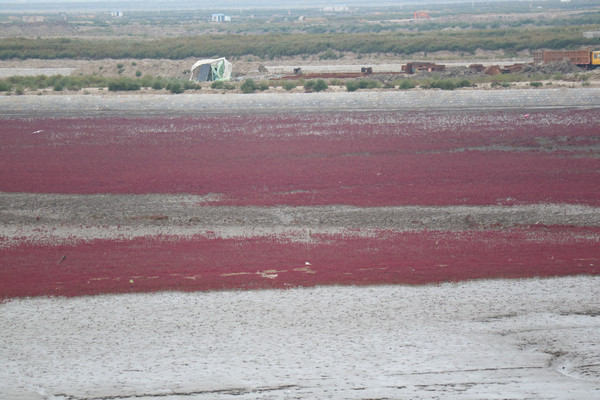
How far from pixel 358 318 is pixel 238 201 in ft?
23.8

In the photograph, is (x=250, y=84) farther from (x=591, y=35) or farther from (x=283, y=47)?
(x=591, y=35)

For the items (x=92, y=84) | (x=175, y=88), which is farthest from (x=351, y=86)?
(x=92, y=84)

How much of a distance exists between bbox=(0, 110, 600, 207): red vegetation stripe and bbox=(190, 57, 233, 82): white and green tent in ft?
47.9

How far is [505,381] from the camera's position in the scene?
9516mm

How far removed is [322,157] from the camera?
2338cm

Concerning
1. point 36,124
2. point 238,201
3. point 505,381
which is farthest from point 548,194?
point 36,124

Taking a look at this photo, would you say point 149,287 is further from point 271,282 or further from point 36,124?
point 36,124

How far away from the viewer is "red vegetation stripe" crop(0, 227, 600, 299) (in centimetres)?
1278

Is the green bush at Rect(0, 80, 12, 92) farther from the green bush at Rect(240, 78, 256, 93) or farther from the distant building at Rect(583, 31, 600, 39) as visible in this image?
the distant building at Rect(583, 31, 600, 39)

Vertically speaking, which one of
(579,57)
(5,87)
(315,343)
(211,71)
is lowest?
(315,343)

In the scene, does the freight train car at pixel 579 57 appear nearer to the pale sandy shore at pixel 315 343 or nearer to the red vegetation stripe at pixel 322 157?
the red vegetation stripe at pixel 322 157

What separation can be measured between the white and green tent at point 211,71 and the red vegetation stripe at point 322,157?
14.6m

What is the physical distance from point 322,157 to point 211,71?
2535 cm

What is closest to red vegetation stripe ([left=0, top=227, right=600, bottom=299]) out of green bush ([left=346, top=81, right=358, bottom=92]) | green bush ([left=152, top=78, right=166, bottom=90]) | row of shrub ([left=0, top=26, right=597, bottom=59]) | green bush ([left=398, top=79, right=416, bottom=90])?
green bush ([left=346, top=81, right=358, bottom=92])
